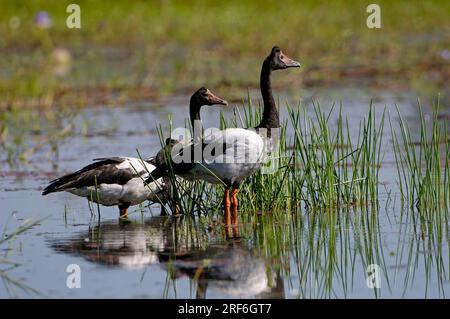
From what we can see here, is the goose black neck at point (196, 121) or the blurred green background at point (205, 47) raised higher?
the blurred green background at point (205, 47)

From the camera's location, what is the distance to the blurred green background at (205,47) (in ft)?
60.3

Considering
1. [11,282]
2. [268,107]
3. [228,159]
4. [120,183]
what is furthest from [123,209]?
[11,282]

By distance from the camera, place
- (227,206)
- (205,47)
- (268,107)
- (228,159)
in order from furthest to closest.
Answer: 1. (205,47)
2. (268,107)
3. (227,206)
4. (228,159)

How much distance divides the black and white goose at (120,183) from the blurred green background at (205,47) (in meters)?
6.04

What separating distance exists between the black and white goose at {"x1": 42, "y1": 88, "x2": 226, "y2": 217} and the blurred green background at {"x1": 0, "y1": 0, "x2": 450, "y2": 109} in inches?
238

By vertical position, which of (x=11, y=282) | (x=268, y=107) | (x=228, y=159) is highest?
(x=268, y=107)

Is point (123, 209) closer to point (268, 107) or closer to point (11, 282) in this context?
point (268, 107)

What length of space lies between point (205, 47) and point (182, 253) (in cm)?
1668

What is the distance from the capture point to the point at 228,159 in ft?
28.9

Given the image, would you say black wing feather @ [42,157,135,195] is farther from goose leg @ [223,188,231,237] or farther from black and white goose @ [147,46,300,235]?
goose leg @ [223,188,231,237]

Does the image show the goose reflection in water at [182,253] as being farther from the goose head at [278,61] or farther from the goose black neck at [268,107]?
the goose head at [278,61]

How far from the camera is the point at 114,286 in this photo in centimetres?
692

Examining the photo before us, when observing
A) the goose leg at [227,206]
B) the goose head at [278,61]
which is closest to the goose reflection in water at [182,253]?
the goose leg at [227,206]
